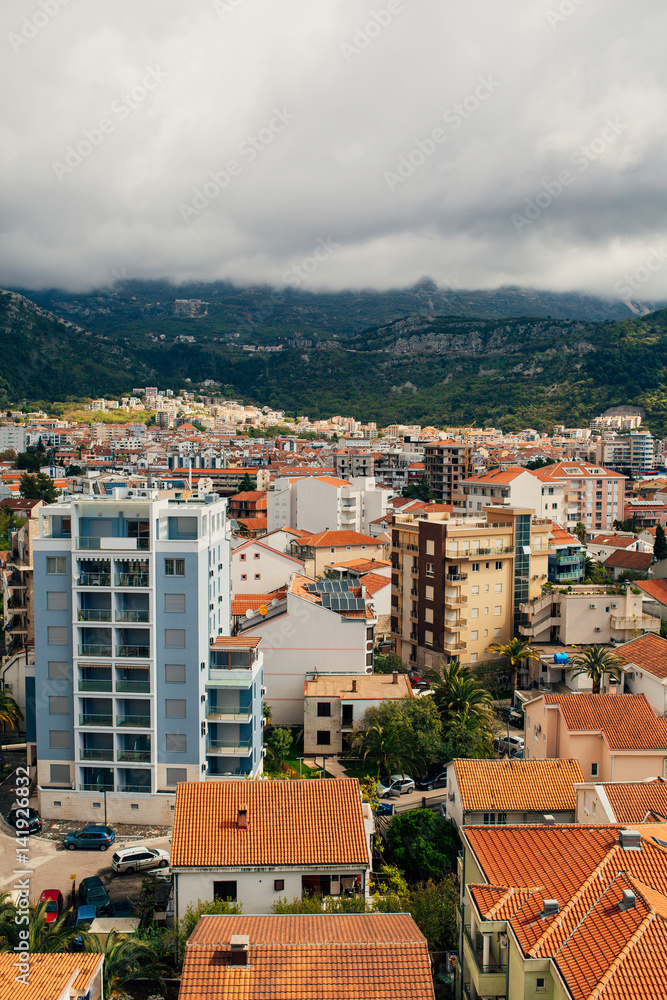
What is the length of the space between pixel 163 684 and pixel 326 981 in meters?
16.4

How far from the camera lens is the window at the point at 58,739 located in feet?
98.6

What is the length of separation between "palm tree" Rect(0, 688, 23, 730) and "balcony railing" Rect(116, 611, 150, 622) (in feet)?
39.2

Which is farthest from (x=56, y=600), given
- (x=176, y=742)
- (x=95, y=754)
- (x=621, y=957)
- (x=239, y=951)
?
(x=621, y=957)

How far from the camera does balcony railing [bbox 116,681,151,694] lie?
29.6 meters

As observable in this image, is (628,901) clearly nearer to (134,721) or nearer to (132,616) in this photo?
(134,721)

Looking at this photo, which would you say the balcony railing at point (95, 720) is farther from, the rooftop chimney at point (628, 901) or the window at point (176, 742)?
the rooftop chimney at point (628, 901)

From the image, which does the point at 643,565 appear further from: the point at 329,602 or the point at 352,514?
the point at 329,602

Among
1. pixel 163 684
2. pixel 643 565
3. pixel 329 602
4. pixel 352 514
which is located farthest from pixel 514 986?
pixel 352 514

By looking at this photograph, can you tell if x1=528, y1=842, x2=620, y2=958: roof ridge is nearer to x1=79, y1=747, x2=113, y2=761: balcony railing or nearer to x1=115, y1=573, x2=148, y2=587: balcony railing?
x1=115, y1=573, x2=148, y2=587: balcony railing

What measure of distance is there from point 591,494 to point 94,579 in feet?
289

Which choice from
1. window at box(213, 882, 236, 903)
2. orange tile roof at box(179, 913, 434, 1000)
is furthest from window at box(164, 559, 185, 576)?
orange tile roof at box(179, 913, 434, 1000)

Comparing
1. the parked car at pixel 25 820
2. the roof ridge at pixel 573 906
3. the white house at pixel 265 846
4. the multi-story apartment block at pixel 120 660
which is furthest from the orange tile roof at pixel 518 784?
the parked car at pixel 25 820

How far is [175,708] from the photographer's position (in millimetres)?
29609

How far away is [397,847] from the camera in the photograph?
26.5m
